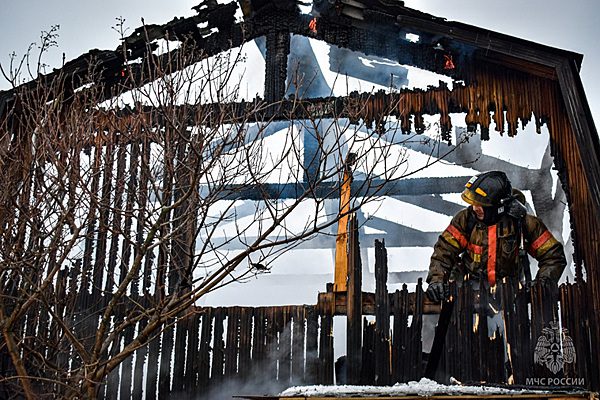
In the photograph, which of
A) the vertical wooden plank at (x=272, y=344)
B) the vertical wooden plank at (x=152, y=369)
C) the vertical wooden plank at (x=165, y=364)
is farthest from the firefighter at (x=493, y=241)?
the vertical wooden plank at (x=152, y=369)

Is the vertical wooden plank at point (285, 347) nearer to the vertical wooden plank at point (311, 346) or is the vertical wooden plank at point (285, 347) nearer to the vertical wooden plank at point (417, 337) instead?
the vertical wooden plank at point (311, 346)

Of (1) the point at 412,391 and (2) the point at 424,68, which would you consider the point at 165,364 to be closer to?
(1) the point at 412,391

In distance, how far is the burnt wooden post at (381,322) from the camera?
10.9 m

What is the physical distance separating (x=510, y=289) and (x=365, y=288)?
9.99m

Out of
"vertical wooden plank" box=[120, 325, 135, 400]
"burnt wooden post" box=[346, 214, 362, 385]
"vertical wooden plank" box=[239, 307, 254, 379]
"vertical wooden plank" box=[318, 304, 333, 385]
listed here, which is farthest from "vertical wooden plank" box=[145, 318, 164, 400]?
"burnt wooden post" box=[346, 214, 362, 385]

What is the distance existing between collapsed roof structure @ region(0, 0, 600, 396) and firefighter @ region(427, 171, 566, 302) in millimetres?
Result: 660

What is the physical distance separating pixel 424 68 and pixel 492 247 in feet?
10.7

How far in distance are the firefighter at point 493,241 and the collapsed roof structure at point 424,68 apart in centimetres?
66

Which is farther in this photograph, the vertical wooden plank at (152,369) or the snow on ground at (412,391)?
the vertical wooden plank at (152,369)

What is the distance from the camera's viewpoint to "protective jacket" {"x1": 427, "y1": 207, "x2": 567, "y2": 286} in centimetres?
1167

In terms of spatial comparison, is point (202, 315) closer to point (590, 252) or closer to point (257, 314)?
point (257, 314)

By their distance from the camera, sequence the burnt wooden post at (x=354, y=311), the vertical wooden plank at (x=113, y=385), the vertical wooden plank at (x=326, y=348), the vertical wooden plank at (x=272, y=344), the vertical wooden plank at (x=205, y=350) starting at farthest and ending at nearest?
the vertical wooden plank at (x=113, y=385), the vertical wooden plank at (x=205, y=350), the vertical wooden plank at (x=272, y=344), the vertical wooden plank at (x=326, y=348), the burnt wooden post at (x=354, y=311)

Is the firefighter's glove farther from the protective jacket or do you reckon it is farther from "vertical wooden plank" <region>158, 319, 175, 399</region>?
"vertical wooden plank" <region>158, 319, 175, 399</region>

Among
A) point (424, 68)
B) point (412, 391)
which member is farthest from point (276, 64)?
point (412, 391)
